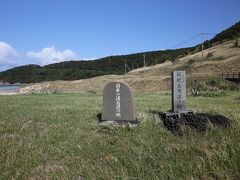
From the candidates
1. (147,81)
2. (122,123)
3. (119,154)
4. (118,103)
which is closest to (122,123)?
(122,123)

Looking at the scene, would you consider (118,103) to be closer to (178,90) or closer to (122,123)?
(122,123)

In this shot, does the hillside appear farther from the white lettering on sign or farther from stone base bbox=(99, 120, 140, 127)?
stone base bbox=(99, 120, 140, 127)

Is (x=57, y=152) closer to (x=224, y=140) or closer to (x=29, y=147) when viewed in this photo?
(x=29, y=147)

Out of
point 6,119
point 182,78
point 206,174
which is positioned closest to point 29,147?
point 206,174

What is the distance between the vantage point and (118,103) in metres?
11.6

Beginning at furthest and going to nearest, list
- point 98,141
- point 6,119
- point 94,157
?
point 6,119 → point 98,141 → point 94,157

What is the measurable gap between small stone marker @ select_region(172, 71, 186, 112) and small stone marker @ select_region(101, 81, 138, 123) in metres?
1.41

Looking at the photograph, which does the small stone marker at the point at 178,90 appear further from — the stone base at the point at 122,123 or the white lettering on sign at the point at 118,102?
the white lettering on sign at the point at 118,102

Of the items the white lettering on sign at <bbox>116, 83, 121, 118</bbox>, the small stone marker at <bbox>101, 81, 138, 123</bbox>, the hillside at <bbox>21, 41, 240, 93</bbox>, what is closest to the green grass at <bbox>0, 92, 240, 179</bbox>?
the small stone marker at <bbox>101, 81, 138, 123</bbox>

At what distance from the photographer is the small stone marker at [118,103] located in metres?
11.4

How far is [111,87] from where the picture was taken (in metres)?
11.7

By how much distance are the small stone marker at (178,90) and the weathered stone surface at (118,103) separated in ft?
4.63

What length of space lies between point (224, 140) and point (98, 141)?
3.17 m

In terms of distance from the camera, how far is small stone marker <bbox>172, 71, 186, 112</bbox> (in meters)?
11.6
